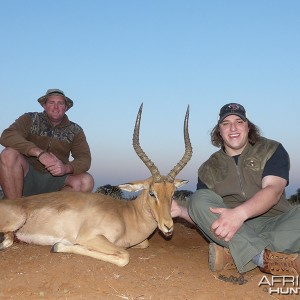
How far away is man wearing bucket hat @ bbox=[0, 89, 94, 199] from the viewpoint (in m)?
7.12

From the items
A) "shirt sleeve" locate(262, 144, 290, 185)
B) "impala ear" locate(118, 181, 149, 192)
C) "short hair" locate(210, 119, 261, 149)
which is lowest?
"impala ear" locate(118, 181, 149, 192)

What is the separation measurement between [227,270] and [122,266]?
4.19ft

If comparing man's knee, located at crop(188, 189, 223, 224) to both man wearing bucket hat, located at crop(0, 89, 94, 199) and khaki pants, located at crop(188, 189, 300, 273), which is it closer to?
khaki pants, located at crop(188, 189, 300, 273)

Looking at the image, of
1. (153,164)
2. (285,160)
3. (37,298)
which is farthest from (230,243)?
(37,298)

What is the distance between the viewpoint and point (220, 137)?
6023 millimetres

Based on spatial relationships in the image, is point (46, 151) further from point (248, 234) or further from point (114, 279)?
point (248, 234)

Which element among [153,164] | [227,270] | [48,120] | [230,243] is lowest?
[227,270]

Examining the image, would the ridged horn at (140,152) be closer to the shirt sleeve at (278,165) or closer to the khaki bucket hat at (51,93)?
the shirt sleeve at (278,165)

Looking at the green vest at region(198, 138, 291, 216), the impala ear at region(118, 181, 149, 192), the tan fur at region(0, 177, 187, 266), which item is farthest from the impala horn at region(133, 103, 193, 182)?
the green vest at region(198, 138, 291, 216)

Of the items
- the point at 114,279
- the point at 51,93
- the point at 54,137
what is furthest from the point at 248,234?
the point at 51,93

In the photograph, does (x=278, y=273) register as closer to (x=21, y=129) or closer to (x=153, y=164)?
(x=153, y=164)

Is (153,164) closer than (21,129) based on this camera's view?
Yes

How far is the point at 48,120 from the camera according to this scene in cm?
781

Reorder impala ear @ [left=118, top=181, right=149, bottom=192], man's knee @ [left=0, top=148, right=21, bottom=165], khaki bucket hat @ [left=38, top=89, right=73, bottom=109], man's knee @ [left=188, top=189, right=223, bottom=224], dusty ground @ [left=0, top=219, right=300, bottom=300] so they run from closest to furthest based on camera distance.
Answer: dusty ground @ [left=0, top=219, right=300, bottom=300] → man's knee @ [left=188, top=189, right=223, bottom=224] → impala ear @ [left=118, top=181, right=149, bottom=192] → man's knee @ [left=0, top=148, right=21, bottom=165] → khaki bucket hat @ [left=38, top=89, right=73, bottom=109]
